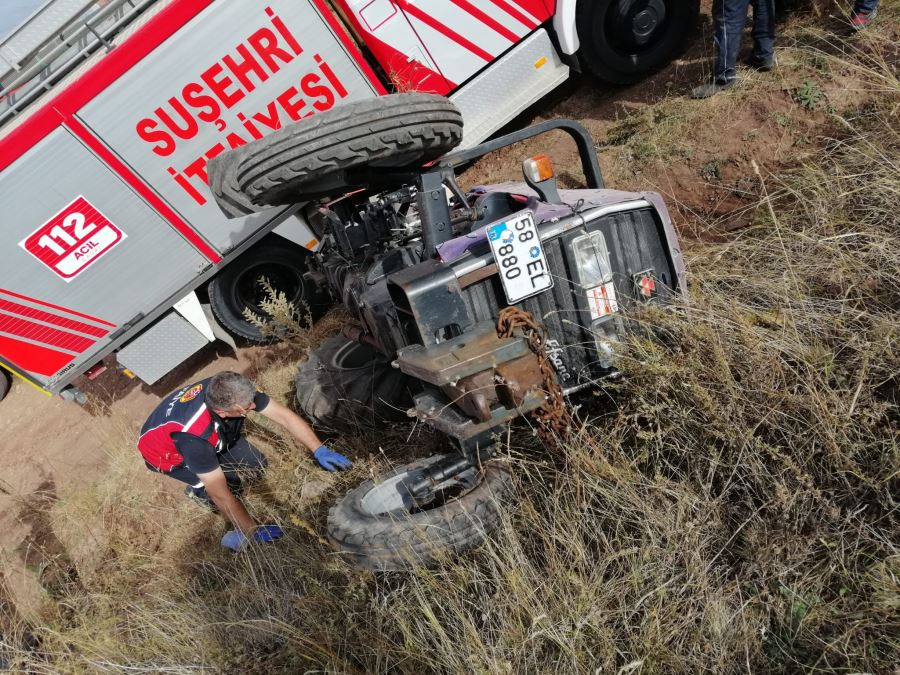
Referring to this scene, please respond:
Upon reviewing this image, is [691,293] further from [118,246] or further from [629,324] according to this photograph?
[118,246]

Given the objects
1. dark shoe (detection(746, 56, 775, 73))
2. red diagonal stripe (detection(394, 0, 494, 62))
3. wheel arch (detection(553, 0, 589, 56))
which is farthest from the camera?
wheel arch (detection(553, 0, 589, 56))

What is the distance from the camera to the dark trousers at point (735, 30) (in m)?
4.66

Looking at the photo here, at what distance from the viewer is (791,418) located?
209 cm

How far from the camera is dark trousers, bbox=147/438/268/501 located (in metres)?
4.02

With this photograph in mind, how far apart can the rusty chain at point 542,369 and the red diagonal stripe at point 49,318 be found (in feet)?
14.4

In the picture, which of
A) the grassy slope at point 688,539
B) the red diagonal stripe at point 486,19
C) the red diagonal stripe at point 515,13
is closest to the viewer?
the grassy slope at point 688,539

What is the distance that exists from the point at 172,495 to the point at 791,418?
4.36 meters

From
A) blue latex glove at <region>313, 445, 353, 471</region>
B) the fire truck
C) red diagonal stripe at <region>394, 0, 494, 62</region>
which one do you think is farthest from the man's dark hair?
red diagonal stripe at <region>394, 0, 494, 62</region>

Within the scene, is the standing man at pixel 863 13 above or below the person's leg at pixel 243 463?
below

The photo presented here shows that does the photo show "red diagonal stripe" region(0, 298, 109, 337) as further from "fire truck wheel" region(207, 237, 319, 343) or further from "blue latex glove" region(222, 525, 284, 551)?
"blue latex glove" region(222, 525, 284, 551)

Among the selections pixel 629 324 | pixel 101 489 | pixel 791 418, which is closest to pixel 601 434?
pixel 629 324

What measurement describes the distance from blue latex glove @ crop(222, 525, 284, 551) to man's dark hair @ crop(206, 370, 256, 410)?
75cm

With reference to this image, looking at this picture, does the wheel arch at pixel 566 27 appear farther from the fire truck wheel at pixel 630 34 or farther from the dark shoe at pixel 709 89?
the dark shoe at pixel 709 89

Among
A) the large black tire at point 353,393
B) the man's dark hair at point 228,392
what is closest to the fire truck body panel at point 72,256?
the large black tire at point 353,393
